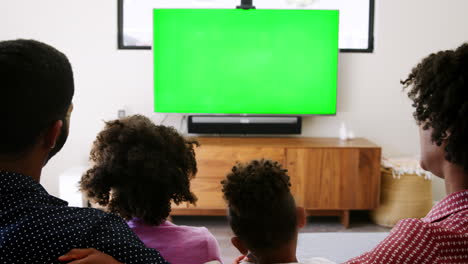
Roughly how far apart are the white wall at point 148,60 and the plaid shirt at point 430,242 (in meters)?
3.56

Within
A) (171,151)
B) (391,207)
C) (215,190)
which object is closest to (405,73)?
(391,207)

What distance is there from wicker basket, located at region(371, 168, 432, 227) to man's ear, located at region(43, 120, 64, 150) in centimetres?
342

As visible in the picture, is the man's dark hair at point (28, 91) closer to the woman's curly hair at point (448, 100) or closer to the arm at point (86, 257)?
the arm at point (86, 257)

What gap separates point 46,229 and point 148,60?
3619 mm

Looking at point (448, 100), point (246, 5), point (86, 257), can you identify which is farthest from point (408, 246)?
point (246, 5)

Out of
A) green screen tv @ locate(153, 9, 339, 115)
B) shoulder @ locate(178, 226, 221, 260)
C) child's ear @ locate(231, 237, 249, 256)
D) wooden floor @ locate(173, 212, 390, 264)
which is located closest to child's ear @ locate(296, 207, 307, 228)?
child's ear @ locate(231, 237, 249, 256)

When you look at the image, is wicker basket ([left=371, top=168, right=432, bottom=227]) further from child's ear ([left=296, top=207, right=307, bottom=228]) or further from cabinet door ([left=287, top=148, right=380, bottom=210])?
child's ear ([left=296, top=207, right=307, bottom=228])

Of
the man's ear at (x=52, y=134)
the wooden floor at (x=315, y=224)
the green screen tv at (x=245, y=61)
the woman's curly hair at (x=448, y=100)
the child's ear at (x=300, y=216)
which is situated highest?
the green screen tv at (x=245, y=61)

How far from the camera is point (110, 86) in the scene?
174 inches

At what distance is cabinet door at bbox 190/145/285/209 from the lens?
3.92 m

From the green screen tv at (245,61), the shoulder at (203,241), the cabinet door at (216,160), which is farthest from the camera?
the green screen tv at (245,61)

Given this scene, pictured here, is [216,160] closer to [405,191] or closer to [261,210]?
[405,191]

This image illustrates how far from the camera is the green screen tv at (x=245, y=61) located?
419 cm

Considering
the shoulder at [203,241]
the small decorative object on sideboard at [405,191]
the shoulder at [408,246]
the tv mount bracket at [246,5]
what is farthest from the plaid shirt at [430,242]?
the tv mount bracket at [246,5]
